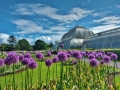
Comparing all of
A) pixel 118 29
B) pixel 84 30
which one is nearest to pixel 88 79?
pixel 118 29

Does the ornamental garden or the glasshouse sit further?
the glasshouse

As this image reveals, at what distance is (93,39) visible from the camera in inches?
2359

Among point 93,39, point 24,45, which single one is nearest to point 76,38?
point 93,39

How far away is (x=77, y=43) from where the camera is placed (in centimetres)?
6681

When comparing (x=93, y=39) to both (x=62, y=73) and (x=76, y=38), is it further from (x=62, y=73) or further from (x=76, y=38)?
(x=62, y=73)

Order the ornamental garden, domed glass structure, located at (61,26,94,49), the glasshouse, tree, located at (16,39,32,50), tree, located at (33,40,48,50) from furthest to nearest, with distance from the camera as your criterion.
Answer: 1. tree, located at (16,39,32,50)
2. tree, located at (33,40,48,50)
3. domed glass structure, located at (61,26,94,49)
4. the glasshouse
5. the ornamental garden

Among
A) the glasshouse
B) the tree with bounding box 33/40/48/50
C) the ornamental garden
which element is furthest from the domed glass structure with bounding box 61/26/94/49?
the ornamental garden

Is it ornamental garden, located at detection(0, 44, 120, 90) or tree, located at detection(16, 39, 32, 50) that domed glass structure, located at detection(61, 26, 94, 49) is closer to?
tree, located at detection(16, 39, 32, 50)

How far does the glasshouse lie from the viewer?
44.5 m

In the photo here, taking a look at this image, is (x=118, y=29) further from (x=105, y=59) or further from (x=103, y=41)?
(x=105, y=59)

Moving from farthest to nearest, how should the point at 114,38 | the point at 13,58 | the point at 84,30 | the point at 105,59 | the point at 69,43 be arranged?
the point at 84,30
the point at 69,43
the point at 114,38
the point at 105,59
the point at 13,58

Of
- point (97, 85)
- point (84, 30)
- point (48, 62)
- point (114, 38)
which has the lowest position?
point (97, 85)

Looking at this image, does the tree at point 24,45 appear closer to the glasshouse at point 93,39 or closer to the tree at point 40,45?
the tree at point 40,45

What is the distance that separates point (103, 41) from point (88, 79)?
44781 mm
